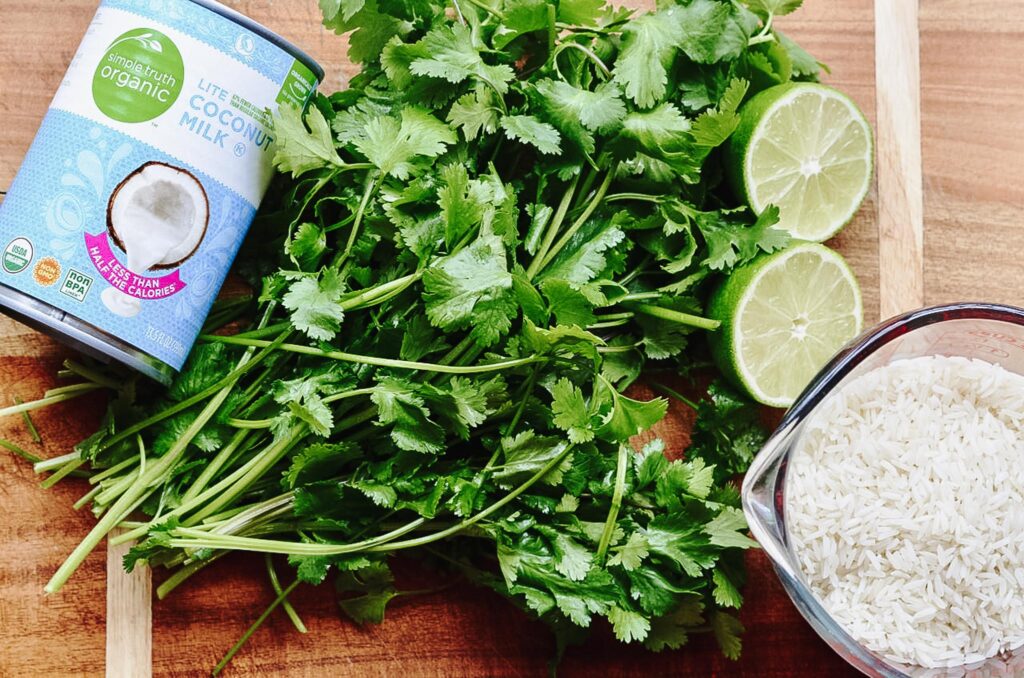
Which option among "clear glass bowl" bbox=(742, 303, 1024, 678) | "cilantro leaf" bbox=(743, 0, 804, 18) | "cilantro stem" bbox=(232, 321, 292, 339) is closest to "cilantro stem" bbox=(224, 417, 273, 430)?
"cilantro stem" bbox=(232, 321, 292, 339)

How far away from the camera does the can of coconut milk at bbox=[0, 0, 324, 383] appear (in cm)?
109

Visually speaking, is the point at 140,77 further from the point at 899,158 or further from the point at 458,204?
the point at 899,158

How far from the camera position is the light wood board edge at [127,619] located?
129 centimetres

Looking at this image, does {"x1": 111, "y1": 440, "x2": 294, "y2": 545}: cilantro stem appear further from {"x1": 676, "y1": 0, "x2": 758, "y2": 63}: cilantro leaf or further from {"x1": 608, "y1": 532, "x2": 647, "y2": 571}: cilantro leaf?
{"x1": 676, "y1": 0, "x2": 758, "y2": 63}: cilantro leaf

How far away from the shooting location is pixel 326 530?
1.21 meters

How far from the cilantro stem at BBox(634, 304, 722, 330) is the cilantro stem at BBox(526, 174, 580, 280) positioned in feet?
0.56

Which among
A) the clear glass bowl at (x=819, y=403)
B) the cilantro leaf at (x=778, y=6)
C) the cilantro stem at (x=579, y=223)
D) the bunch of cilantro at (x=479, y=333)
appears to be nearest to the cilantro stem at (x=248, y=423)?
the bunch of cilantro at (x=479, y=333)

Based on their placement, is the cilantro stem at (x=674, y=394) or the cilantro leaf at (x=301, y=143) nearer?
→ the cilantro leaf at (x=301, y=143)

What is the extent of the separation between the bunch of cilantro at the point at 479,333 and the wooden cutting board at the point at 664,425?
76mm

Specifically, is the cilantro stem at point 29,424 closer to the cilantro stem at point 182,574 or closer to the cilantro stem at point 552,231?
the cilantro stem at point 182,574

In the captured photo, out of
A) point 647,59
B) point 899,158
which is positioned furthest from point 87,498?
point 899,158

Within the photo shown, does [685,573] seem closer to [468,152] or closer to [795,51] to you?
[468,152]

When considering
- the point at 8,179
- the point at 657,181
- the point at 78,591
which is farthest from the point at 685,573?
the point at 8,179

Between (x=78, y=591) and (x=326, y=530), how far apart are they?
16.1 inches
